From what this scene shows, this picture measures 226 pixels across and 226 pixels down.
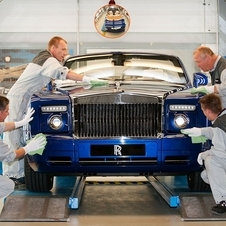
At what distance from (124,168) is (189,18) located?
8080 mm

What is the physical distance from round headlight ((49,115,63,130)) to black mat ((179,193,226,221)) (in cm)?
128

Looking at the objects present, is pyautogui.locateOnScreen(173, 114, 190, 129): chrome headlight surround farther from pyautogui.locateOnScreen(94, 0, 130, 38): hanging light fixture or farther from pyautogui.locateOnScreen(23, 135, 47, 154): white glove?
pyautogui.locateOnScreen(94, 0, 130, 38): hanging light fixture

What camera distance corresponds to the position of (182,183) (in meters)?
6.28

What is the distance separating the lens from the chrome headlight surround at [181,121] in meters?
4.70

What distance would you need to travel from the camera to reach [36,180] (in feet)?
17.3

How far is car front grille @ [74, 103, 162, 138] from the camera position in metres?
4.70

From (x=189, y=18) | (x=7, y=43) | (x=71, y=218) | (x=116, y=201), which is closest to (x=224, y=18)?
(x=189, y=18)

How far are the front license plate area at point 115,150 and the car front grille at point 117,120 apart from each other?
12 centimetres

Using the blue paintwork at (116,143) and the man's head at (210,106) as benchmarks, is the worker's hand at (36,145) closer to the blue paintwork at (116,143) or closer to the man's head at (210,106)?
the blue paintwork at (116,143)

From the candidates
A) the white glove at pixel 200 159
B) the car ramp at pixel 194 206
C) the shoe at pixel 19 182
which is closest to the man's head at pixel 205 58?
the white glove at pixel 200 159

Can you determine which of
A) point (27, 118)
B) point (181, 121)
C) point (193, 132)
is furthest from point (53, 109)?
point (193, 132)

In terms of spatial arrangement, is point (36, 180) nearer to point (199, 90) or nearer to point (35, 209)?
point (35, 209)

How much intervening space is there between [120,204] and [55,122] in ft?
3.77

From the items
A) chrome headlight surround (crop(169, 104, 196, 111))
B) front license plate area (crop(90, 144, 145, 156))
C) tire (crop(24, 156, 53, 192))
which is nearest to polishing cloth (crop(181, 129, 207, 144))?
chrome headlight surround (crop(169, 104, 196, 111))
